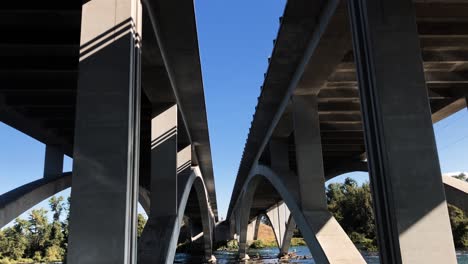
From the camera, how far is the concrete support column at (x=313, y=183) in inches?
569

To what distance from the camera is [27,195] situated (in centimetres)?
1777

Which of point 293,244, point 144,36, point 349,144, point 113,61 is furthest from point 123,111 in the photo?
point 293,244

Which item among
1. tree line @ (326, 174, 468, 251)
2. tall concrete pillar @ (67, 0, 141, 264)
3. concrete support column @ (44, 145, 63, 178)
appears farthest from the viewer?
tree line @ (326, 174, 468, 251)

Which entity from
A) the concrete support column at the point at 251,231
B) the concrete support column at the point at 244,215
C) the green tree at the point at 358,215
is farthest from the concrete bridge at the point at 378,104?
the concrete support column at the point at 251,231

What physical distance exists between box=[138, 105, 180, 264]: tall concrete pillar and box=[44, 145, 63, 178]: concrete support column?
8016 millimetres

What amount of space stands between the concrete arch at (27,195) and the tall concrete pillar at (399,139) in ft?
44.0

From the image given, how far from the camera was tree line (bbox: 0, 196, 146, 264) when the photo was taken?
61688 millimetres

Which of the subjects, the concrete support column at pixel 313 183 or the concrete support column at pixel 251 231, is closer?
the concrete support column at pixel 313 183

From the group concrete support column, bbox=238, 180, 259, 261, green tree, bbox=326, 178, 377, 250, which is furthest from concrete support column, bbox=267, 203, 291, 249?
green tree, bbox=326, 178, 377, 250

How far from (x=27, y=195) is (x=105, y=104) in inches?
456

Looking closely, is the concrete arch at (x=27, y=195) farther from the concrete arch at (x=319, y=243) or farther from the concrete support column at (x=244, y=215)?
the concrete support column at (x=244, y=215)

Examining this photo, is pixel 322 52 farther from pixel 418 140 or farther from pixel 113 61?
pixel 113 61

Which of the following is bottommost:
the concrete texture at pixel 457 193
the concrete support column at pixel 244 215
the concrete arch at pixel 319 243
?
the concrete arch at pixel 319 243

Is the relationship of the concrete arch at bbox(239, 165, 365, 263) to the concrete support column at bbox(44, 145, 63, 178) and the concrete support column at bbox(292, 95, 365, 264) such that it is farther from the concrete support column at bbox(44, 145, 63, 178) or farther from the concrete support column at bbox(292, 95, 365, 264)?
the concrete support column at bbox(44, 145, 63, 178)
